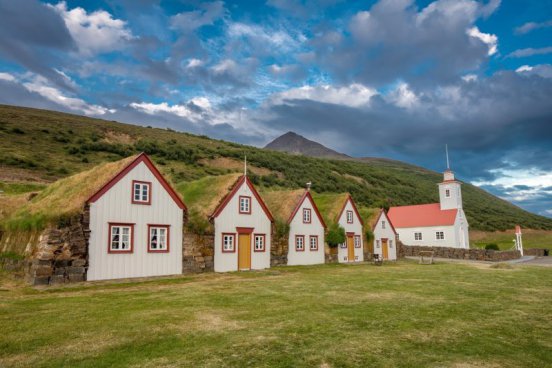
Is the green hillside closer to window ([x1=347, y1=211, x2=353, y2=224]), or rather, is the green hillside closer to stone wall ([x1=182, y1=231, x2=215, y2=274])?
stone wall ([x1=182, y1=231, x2=215, y2=274])

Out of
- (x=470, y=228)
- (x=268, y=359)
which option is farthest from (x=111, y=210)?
(x=470, y=228)

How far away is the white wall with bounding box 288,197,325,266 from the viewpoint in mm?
33344

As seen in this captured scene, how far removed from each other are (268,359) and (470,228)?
87431mm

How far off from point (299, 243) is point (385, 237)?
624 inches

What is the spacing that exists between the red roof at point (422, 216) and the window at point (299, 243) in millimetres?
28966

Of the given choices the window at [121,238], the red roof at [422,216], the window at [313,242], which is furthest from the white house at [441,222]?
the window at [121,238]

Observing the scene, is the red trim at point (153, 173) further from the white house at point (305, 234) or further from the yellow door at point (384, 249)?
the yellow door at point (384, 249)

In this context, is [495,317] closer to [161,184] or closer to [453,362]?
[453,362]

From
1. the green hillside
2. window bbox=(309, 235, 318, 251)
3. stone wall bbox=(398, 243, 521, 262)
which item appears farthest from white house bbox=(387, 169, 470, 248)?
window bbox=(309, 235, 318, 251)

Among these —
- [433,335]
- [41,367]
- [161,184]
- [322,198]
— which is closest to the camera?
[41,367]

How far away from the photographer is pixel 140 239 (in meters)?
22.3

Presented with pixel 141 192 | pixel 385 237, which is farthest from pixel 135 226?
pixel 385 237

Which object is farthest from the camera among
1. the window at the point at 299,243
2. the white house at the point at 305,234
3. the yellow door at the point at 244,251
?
the window at the point at 299,243

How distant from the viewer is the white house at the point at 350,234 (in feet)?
128
